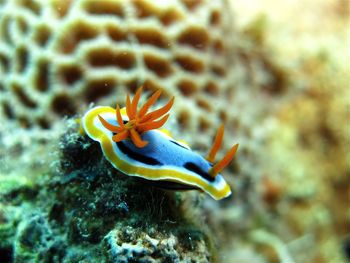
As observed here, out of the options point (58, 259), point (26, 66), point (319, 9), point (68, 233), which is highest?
point (319, 9)

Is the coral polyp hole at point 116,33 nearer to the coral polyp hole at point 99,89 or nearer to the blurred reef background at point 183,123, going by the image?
the blurred reef background at point 183,123

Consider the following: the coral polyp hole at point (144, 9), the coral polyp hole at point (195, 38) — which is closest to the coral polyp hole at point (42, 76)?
the coral polyp hole at point (144, 9)

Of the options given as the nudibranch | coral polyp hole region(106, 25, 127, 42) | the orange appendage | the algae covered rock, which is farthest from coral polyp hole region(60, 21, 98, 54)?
the orange appendage

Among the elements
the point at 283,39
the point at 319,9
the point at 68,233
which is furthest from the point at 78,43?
the point at 319,9

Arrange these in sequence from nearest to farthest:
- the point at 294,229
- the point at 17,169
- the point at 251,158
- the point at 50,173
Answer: the point at 50,173
the point at 17,169
the point at 251,158
the point at 294,229

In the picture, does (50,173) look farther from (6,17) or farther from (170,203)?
(6,17)

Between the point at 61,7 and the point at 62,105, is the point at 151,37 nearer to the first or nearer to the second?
the point at 61,7
